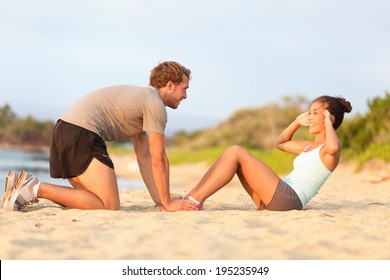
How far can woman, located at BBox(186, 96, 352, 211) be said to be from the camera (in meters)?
4.70

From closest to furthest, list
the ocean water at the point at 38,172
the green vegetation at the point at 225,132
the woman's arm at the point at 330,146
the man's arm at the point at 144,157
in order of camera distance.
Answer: the woman's arm at the point at 330,146 < the man's arm at the point at 144,157 < the ocean water at the point at 38,172 < the green vegetation at the point at 225,132

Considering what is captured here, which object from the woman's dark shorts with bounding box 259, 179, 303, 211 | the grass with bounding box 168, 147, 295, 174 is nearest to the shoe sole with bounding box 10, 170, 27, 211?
the woman's dark shorts with bounding box 259, 179, 303, 211

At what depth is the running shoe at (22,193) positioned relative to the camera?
16.4 ft

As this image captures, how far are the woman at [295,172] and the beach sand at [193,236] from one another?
0.21m

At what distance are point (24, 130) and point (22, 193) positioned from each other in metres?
30.9

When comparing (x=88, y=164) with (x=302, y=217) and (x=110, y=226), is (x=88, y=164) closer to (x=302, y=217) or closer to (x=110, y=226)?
(x=110, y=226)

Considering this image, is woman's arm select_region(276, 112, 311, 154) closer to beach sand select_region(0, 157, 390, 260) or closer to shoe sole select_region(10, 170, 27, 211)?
beach sand select_region(0, 157, 390, 260)

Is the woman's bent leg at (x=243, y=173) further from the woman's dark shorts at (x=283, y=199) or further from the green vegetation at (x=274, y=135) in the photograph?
the green vegetation at (x=274, y=135)

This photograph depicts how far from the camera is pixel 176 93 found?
193 inches

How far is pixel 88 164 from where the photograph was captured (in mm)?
4848

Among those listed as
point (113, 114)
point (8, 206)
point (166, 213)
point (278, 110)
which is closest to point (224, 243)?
point (166, 213)

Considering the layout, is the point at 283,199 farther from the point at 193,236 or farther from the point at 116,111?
the point at 116,111

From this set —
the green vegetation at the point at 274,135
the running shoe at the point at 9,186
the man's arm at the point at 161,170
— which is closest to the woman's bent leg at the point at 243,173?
the man's arm at the point at 161,170
